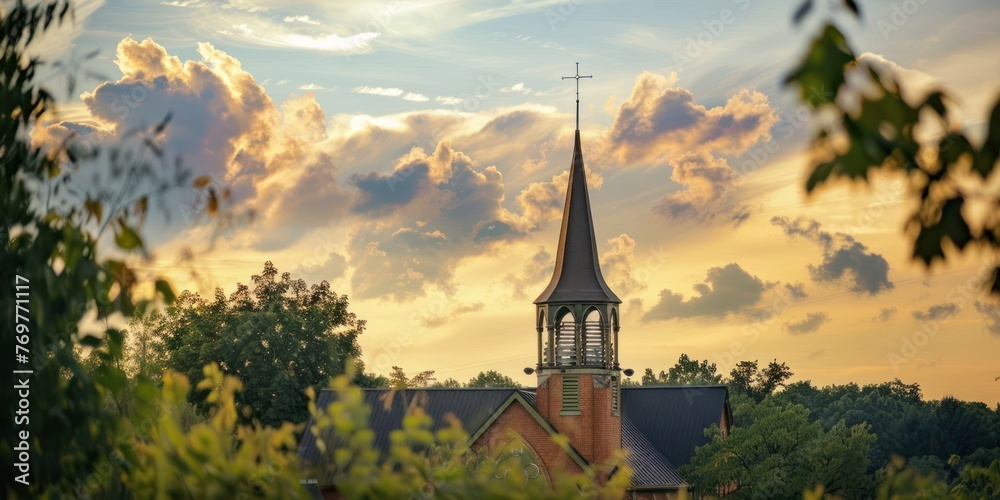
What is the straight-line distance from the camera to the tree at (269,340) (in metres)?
51.4

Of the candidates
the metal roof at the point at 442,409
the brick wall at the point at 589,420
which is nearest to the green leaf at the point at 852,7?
the brick wall at the point at 589,420

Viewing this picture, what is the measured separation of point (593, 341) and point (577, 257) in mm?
3366

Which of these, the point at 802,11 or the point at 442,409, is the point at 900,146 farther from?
the point at 442,409

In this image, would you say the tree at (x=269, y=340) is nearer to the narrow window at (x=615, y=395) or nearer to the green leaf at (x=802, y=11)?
the narrow window at (x=615, y=395)

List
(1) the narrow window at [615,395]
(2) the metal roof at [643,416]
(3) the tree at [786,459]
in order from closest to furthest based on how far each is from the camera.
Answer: (3) the tree at [786,459]
(1) the narrow window at [615,395]
(2) the metal roof at [643,416]

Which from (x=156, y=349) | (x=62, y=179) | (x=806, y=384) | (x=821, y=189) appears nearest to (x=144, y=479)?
(x=62, y=179)

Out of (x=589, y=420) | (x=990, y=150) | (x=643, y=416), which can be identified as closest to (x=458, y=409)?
(x=589, y=420)

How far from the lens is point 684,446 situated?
147 ft

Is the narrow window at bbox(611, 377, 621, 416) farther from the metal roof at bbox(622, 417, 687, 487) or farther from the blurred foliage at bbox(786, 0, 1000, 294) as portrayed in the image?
the blurred foliage at bbox(786, 0, 1000, 294)

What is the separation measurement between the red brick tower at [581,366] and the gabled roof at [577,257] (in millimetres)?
47

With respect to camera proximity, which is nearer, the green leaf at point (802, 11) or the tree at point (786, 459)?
the green leaf at point (802, 11)

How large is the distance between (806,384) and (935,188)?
320ft

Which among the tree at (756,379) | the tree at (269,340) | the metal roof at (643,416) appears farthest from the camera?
the tree at (756,379)

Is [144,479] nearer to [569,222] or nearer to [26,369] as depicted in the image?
[26,369]
